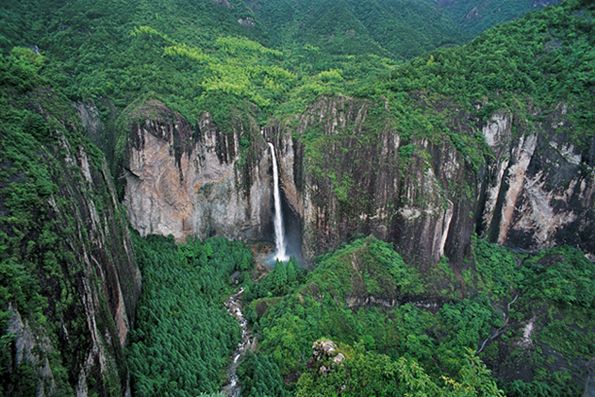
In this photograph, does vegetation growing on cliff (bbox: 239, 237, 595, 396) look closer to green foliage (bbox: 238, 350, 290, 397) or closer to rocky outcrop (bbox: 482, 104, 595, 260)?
green foliage (bbox: 238, 350, 290, 397)

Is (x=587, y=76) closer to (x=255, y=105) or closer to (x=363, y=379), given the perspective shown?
(x=255, y=105)

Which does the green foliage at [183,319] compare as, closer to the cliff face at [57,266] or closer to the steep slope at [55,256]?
the steep slope at [55,256]

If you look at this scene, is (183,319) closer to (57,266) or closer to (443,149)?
(57,266)

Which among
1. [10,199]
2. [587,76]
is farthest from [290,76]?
[10,199]

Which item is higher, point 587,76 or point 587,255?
point 587,76

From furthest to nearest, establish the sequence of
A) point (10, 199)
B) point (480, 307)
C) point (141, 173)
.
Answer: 1. point (141, 173)
2. point (480, 307)
3. point (10, 199)

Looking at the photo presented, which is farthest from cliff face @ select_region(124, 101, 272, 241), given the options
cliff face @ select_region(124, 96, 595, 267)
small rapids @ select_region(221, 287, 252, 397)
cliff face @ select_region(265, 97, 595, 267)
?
small rapids @ select_region(221, 287, 252, 397)

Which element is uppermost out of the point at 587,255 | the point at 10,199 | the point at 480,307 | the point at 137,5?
the point at 137,5

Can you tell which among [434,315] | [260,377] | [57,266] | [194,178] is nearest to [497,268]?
[434,315]
